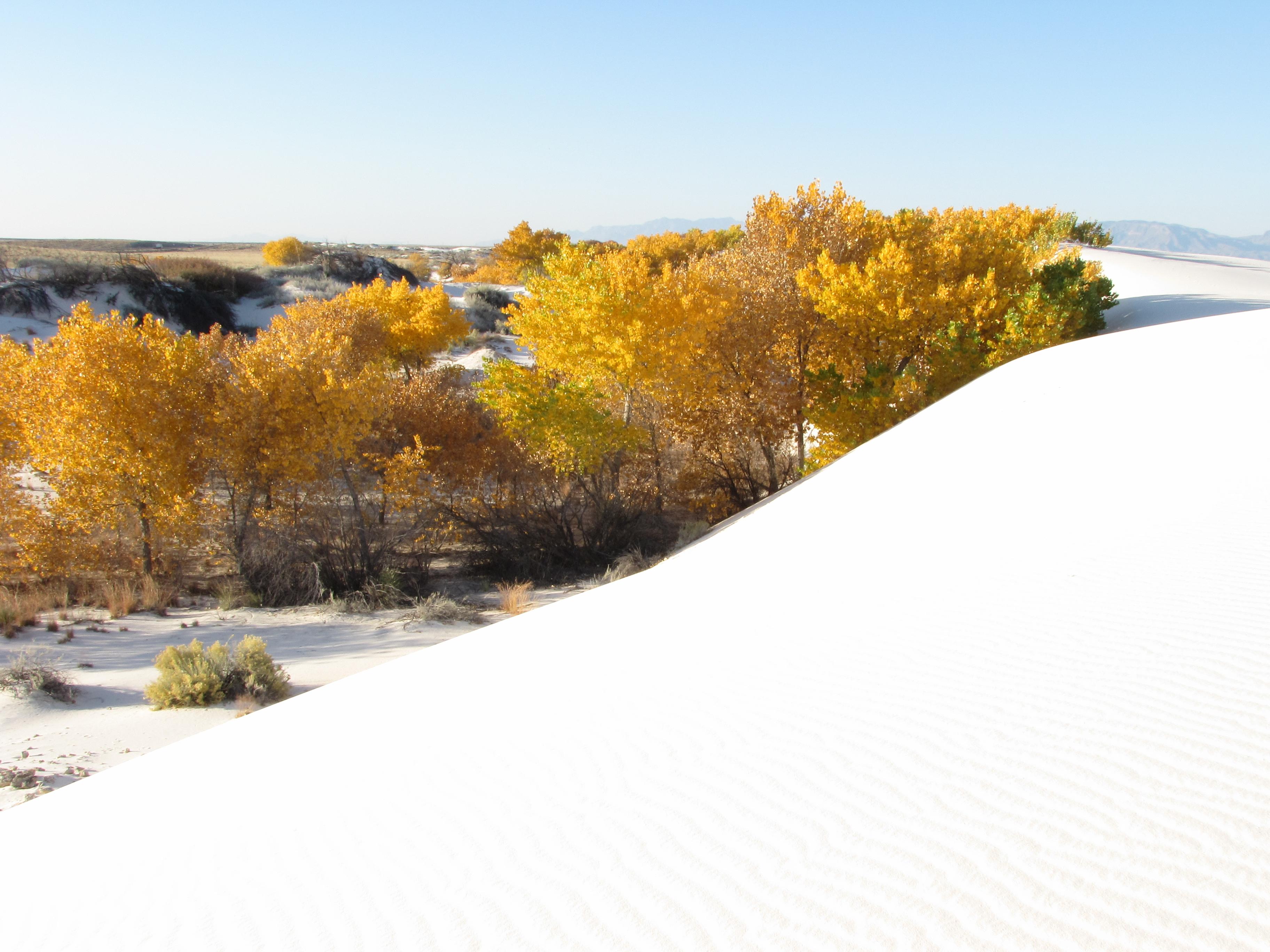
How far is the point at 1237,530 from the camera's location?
444 centimetres

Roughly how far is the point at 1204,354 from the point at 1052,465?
4.91 metres

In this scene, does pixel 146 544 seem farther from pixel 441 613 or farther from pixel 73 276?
pixel 73 276

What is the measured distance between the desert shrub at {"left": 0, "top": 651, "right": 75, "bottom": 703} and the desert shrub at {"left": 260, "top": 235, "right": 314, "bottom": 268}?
5158 centimetres

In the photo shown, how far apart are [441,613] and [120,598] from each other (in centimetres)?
547

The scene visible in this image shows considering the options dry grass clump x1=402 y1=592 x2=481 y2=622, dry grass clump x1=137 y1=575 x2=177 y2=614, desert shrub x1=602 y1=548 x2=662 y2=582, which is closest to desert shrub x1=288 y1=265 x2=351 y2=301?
dry grass clump x1=137 y1=575 x2=177 y2=614

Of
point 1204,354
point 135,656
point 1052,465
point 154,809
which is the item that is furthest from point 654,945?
point 1204,354

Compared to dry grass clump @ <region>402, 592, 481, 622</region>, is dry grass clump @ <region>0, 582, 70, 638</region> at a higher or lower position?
Answer: higher

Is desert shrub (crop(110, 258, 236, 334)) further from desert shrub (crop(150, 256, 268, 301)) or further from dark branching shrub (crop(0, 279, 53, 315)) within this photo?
dark branching shrub (crop(0, 279, 53, 315))

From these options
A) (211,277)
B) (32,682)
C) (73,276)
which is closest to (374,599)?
(32,682)

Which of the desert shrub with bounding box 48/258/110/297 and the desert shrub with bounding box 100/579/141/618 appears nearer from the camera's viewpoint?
the desert shrub with bounding box 100/579/141/618

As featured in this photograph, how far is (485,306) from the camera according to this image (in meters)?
42.0

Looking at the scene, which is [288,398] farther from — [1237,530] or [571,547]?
[1237,530]

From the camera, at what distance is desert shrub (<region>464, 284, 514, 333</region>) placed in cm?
3981

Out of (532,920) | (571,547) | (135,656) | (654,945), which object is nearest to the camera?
(654,945)
